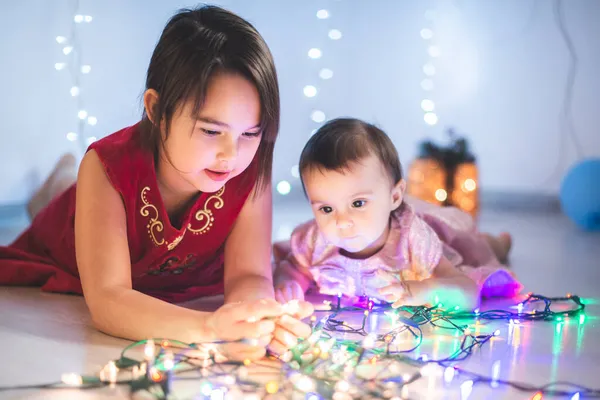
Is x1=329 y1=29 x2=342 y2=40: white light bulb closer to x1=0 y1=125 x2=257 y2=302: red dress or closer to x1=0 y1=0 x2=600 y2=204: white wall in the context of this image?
x1=0 y1=0 x2=600 y2=204: white wall

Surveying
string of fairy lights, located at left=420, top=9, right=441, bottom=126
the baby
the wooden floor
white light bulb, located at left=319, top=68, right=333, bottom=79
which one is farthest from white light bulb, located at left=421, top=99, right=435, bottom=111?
the baby

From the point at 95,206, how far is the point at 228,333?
394mm

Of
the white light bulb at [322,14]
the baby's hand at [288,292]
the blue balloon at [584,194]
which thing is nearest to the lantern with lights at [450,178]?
the blue balloon at [584,194]

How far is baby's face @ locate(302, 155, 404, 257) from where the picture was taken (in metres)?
1.42

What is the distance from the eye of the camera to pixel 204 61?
1180 millimetres

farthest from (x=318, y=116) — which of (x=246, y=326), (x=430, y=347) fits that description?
(x=246, y=326)

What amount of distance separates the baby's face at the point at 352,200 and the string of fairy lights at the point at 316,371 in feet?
0.78

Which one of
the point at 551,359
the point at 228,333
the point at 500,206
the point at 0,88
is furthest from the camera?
the point at 500,206

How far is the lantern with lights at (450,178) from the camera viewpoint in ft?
8.64

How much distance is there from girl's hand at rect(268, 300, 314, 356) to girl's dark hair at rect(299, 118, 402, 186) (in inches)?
15.2

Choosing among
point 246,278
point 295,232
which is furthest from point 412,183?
point 246,278

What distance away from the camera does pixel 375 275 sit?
154 centimetres

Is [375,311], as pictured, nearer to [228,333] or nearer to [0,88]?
[228,333]

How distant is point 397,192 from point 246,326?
58 centimetres
